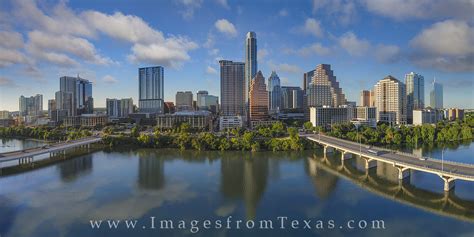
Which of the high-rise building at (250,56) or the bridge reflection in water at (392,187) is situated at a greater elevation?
the high-rise building at (250,56)

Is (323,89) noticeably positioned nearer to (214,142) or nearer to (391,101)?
(391,101)

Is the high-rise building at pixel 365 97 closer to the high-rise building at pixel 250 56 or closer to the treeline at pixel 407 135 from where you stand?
the high-rise building at pixel 250 56

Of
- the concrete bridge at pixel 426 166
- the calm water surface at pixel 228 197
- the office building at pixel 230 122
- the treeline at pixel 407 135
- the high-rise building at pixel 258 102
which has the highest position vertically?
the high-rise building at pixel 258 102

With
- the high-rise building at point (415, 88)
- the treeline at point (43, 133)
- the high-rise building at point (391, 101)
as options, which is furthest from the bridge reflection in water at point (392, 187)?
the high-rise building at point (415, 88)


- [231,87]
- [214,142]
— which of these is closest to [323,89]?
[231,87]

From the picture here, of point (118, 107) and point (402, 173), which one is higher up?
point (118, 107)
